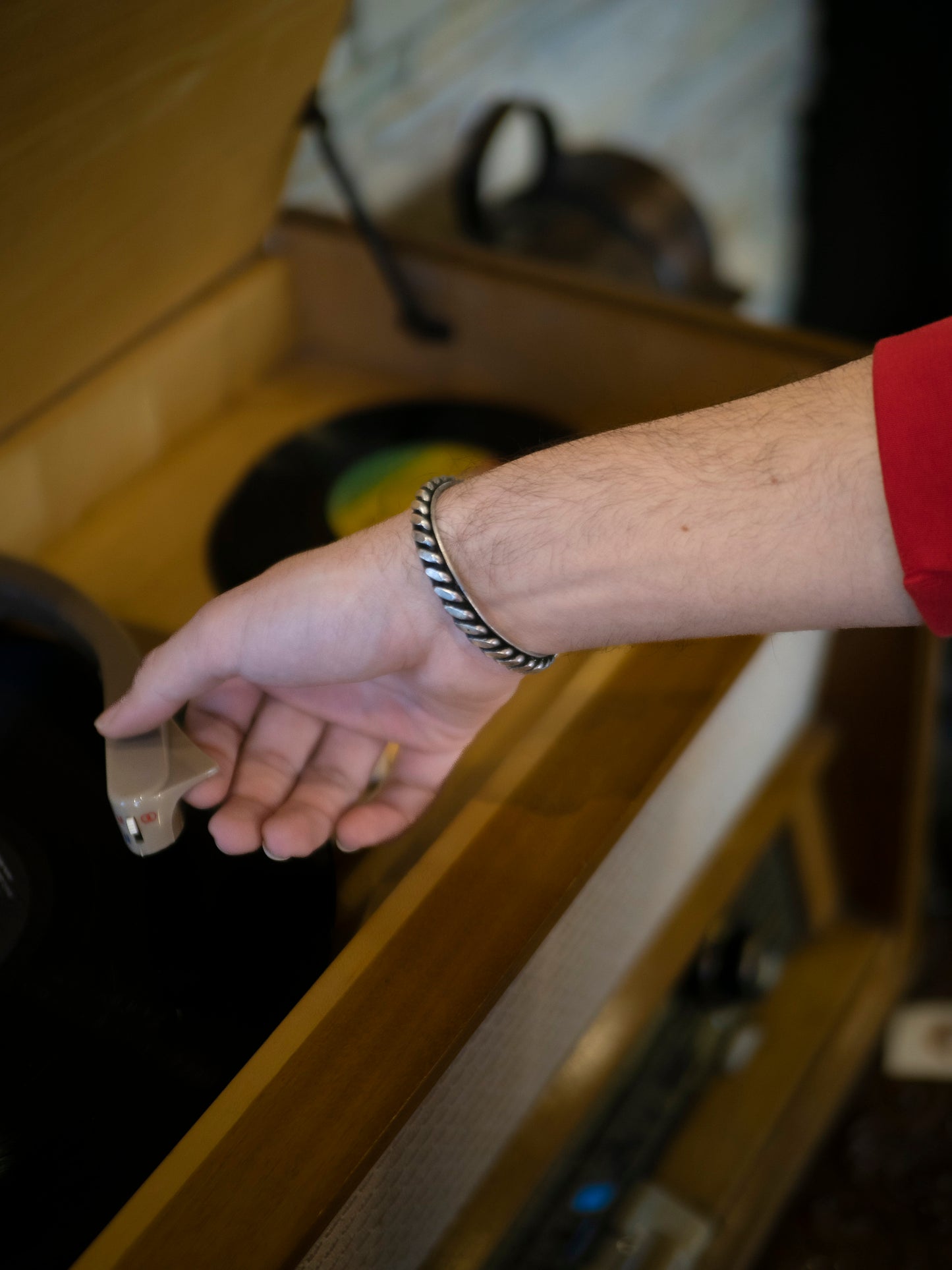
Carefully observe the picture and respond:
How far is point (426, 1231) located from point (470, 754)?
0.36 meters

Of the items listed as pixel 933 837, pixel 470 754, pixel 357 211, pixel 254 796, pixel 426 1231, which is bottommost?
pixel 933 837

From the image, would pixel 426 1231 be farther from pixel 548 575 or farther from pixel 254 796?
pixel 548 575

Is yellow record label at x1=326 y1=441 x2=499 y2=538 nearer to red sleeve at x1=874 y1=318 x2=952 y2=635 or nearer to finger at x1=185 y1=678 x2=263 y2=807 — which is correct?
finger at x1=185 y1=678 x2=263 y2=807

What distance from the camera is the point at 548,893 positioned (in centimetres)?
68

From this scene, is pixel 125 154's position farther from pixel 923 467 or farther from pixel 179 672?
pixel 923 467

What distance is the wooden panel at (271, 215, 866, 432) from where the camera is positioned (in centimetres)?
111

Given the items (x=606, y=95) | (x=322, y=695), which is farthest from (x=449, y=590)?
(x=606, y=95)

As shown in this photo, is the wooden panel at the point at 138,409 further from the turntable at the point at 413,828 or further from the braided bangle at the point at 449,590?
the braided bangle at the point at 449,590

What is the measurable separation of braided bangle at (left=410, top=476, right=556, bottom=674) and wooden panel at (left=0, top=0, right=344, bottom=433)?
0.36 metres

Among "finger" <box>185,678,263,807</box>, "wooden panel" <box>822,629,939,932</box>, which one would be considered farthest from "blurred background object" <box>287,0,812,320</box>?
"finger" <box>185,678,263,807</box>

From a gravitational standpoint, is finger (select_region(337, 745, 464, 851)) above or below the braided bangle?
below

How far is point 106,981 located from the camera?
2.22 ft

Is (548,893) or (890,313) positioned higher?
(548,893)

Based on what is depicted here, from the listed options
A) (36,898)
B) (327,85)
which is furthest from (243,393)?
(36,898)
